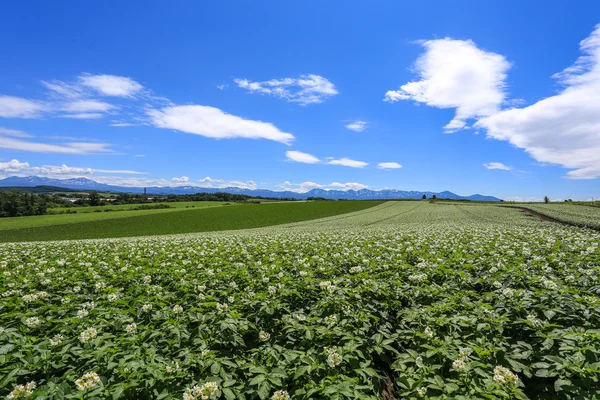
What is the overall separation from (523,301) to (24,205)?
10755 centimetres

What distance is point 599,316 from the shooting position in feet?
16.3

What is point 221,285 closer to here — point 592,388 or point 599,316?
point 592,388

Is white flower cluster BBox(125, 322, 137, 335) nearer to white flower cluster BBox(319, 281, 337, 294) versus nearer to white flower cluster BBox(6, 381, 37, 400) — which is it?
white flower cluster BBox(6, 381, 37, 400)

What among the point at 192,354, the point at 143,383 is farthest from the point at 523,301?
the point at 143,383

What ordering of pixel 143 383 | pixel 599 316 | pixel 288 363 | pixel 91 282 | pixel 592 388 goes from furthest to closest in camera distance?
pixel 91 282 → pixel 599 316 → pixel 288 363 → pixel 143 383 → pixel 592 388

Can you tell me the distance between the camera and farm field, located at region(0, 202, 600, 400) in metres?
3.61

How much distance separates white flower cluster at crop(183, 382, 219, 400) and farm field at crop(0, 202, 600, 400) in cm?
2

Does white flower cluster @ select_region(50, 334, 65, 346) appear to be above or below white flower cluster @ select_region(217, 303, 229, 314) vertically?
below

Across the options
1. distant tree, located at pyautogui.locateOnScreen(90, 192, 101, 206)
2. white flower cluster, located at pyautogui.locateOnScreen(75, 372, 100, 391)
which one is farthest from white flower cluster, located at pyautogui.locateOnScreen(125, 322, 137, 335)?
distant tree, located at pyautogui.locateOnScreen(90, 192, 101, 206)

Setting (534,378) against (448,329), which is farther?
(448,329)

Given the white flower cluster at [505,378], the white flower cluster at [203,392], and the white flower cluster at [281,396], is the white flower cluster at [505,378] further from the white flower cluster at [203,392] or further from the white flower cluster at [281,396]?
the white flower cluster at [203,392]

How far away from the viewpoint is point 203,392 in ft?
10.9

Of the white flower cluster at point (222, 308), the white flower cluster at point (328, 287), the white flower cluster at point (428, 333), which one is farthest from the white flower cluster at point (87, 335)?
the white flower cluster at point (428, 333)

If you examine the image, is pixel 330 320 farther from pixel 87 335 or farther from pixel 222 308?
pixel 87 335
